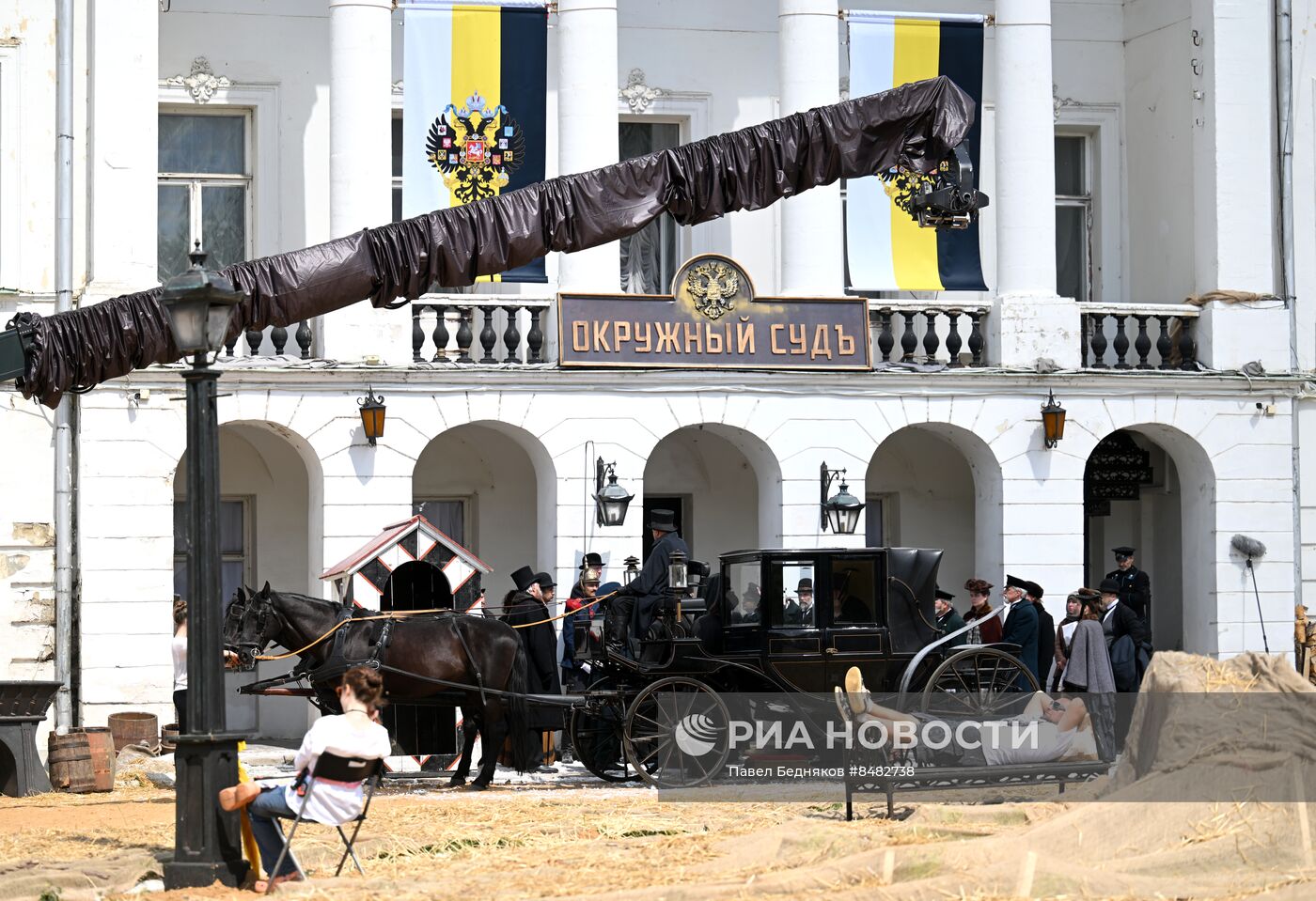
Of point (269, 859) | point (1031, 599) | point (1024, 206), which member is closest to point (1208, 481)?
point (1024, 206)

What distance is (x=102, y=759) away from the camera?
56.6 feet

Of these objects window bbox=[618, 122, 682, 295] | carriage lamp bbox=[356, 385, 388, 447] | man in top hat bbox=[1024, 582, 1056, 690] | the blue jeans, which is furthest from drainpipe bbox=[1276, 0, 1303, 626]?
the blue jeans

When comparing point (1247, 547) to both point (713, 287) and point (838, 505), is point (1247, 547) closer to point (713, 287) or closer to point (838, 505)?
point (838, 505)

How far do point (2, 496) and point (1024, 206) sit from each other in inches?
458

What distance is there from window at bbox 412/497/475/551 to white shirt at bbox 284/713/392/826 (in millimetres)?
13851

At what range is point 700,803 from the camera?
14586 millimetres

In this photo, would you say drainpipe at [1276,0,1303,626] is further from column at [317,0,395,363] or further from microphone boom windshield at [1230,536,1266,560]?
column at [317,0,395,363]

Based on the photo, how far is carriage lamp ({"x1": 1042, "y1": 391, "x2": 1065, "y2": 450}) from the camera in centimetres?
2239

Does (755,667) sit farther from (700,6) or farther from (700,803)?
(700,6)

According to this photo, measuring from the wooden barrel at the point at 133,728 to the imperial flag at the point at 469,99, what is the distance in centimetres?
604

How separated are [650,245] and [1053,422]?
5546mm

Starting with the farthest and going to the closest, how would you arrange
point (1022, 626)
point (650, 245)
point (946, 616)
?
point (650, 245) → point (946, 616) → point (1022, 626)

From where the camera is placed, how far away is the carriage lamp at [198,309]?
36.9ft

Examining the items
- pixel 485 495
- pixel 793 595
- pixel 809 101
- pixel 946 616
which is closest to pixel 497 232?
pixel 793 595
